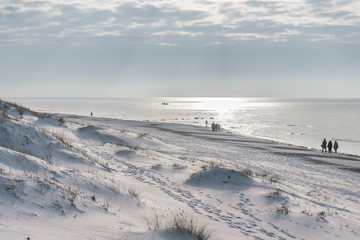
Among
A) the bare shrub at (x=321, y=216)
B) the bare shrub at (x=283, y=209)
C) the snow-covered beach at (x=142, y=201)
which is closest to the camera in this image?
the snow-covered beach at (x=142, y=201)

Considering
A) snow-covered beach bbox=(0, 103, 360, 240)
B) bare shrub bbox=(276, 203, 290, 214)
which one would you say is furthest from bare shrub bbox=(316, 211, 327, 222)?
bare shrub bbox=(276, 203, 290, 214)

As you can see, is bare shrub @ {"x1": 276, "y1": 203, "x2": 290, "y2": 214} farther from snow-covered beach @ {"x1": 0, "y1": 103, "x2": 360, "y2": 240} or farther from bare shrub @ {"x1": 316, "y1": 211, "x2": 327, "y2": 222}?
Answer: bare shrub @ {"x1": 316, "y1": 211, "x2": 327, "y2": 222}

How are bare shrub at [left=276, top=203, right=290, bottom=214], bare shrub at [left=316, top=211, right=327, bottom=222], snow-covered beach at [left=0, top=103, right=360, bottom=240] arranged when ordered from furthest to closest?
bare shrub at [left=276, top=203, right=290, bottom=214] < bare shrub at [left=316, top=211, right=327, bottom=222] < snow-covered beach at [left=0, top=103, right=360, bottom=240]

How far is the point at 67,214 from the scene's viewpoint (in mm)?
6094

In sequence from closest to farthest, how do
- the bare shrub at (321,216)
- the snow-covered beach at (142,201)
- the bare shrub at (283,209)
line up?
the snow-covered beach at (142,201), the bare shrub at (321,216), the bare shrub at (283,209)

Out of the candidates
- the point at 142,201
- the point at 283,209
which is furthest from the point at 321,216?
the point at 142,201

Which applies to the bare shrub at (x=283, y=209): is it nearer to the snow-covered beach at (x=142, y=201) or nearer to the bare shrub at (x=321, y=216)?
the snow-covered beach at (x=142, y=201)

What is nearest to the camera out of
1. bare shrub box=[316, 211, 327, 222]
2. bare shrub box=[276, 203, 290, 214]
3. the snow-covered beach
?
the snow-covered beach

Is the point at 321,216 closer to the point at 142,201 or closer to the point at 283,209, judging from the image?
the point at 283,209

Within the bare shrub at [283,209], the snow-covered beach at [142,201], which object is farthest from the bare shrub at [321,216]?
the bare shrub at [283,209]

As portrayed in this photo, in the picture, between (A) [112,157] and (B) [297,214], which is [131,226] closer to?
(B) [297,214]

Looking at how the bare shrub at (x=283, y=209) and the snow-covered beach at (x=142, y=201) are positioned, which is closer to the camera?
the snow-covered beach at (x=142, y=201)

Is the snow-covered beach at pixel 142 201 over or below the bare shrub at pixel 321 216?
over

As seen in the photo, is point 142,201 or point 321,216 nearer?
point 142,201
